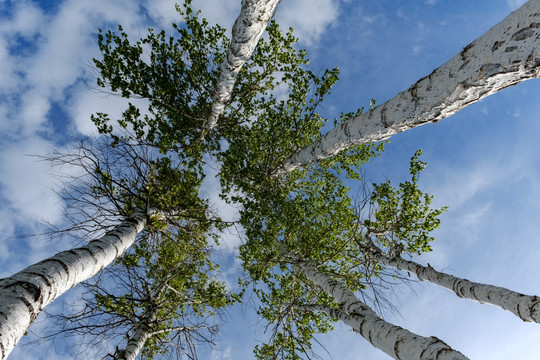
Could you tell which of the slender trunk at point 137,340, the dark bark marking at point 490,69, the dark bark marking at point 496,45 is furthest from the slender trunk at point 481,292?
the slender trunk at point 137,340

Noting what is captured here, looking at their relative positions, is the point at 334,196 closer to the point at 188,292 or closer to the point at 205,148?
the point at 205,148

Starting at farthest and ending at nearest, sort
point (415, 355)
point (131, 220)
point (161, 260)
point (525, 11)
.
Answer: point (161, 260) → point (131, 220) → point (415, 355) → point (525, 11)

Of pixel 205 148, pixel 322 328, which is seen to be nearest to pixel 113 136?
pixel 205 148

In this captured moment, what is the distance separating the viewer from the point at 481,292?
4.82 metres

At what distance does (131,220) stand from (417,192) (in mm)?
6883

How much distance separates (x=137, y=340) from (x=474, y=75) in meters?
6.54

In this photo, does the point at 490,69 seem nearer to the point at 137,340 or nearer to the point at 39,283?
the point at 39,283

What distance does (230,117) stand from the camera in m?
8.23

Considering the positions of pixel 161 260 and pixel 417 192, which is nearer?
pixel 417 192

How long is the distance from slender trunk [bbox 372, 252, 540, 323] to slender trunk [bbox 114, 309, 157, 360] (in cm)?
599

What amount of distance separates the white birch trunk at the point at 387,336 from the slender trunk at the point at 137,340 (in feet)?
12.2

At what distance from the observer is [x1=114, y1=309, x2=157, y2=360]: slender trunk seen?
14.9 ft

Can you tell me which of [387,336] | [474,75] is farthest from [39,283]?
[474,75]

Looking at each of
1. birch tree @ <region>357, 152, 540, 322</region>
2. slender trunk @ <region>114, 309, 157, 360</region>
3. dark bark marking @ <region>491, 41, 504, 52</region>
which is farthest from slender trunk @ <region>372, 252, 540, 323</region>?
slender trunk @ <region>114, 309, 157, 360</region>
